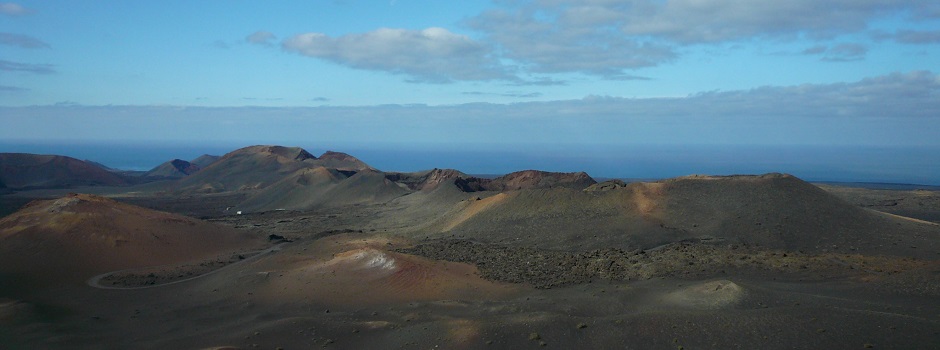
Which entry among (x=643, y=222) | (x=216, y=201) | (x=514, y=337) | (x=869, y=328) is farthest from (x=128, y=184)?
(x=869, y=328)

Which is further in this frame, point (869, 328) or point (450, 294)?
point (450, 294)

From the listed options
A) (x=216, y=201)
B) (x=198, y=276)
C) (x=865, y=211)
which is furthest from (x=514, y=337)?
(x=216, y=201)

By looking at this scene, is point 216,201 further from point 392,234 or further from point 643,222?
point 643,222

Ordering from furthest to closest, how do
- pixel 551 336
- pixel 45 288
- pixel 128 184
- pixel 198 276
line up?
1. pixel 128 184
2. pixel 198 276
3. pixel 45 288
4. pixel 551 336

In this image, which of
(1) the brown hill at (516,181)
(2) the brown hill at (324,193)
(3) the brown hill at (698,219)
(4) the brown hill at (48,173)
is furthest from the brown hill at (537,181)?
(4) the brown hill at (48,173)

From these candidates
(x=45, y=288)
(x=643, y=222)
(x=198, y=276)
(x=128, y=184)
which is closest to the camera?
(x=45, y=288)

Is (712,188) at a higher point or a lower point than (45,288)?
higher

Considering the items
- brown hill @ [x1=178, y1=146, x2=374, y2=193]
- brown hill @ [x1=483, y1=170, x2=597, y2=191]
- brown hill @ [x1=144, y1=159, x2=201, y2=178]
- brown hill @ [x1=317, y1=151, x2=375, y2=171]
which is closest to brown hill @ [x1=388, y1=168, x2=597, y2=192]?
brown hill @ [x1=483, y1=170, x2=597, y2=191]
